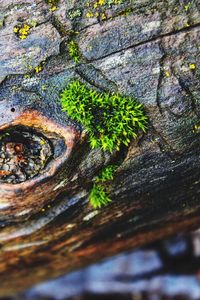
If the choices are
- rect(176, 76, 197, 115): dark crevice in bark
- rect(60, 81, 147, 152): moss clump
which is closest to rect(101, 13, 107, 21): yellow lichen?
rect(60, 81, 147, 152): moss clump

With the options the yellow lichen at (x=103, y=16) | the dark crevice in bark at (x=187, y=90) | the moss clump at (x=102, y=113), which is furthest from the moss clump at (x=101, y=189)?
the yellow lichen at (x=103, y=16)

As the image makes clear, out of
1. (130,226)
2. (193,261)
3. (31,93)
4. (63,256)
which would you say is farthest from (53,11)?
(193,261)

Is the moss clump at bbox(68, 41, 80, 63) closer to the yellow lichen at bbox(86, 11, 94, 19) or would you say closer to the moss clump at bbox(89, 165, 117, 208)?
the yellow lichen at bbox(86, 11, 94, 19)

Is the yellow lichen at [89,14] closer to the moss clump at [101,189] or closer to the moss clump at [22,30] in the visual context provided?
the moss clump at [22,30]

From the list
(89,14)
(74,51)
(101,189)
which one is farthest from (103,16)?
(101,189)

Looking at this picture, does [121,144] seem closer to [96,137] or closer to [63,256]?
[96,137]

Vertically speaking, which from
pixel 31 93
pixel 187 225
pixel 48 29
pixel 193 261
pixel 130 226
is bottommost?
pixel 193 261

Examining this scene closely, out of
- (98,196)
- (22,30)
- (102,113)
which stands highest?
(22,30)

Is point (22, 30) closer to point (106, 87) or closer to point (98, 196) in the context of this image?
point (106, 87)
